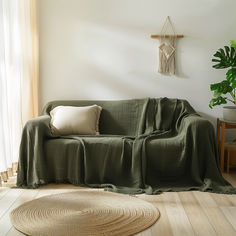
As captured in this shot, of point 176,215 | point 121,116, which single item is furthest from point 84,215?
point 121,116

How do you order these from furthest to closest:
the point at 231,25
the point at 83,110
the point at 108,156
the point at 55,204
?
the point at 231,25 < the point at 83,110 < the point at 108,156 < the point at 55,204

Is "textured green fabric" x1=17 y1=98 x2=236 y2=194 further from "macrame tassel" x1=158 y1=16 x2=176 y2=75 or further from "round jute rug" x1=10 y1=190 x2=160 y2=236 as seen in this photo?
"macrame tassel" x1=158 y1=16 x2=176 y2=75

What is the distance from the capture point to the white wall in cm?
438

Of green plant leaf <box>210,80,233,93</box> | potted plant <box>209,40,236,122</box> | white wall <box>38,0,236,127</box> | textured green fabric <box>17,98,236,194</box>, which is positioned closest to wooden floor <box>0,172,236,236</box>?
textured green fabric <box>17,98,236,194</box>

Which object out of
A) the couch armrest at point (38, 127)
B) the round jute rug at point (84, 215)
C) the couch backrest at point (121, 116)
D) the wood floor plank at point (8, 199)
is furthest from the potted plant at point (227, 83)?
the wood floor plank at point (8, 199)

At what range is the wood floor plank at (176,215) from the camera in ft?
8.18

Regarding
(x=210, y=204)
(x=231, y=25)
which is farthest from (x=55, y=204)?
(x=231, y=25)

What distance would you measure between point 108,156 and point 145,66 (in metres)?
1.41

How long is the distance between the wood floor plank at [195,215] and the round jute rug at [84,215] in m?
0.26

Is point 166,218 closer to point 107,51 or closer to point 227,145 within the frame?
point 227,145

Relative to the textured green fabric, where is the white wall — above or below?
above

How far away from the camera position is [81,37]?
450cm

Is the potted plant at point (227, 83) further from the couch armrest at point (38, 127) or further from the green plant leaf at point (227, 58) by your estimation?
the couch armrest at point (38, 127)

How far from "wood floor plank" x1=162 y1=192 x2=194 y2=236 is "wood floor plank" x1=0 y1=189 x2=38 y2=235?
111cm
